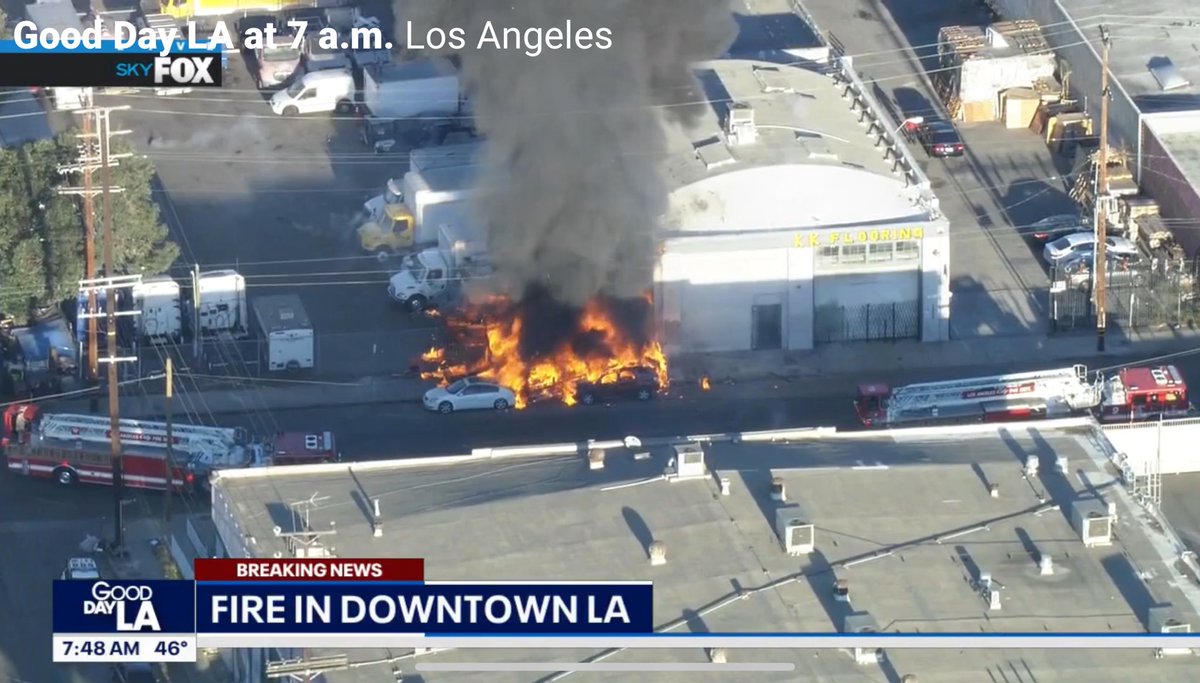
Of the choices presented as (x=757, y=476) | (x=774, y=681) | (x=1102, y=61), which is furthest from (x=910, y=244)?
(x=774, y=681)

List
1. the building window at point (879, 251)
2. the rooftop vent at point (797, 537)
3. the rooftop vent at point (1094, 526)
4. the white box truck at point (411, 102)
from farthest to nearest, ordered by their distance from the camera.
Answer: the white box truck at point (411, 102) → the building window at point (879, 251) → the rooftop vent at point (1094, 526) → the rooftop vent at point (797, 537)

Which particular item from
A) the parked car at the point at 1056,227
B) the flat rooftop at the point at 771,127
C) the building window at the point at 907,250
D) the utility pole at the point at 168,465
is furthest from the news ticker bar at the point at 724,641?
the parked car at the point at 1056,227

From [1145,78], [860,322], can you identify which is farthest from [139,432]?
[1145,78]

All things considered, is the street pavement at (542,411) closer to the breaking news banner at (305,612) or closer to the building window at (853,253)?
the building window at (853,253)

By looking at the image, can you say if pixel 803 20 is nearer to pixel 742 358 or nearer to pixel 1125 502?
pixel 742 358

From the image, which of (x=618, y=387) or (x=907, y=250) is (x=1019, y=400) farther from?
(x=618, y=387)

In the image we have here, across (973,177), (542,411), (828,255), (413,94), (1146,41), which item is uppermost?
(1146,41)
